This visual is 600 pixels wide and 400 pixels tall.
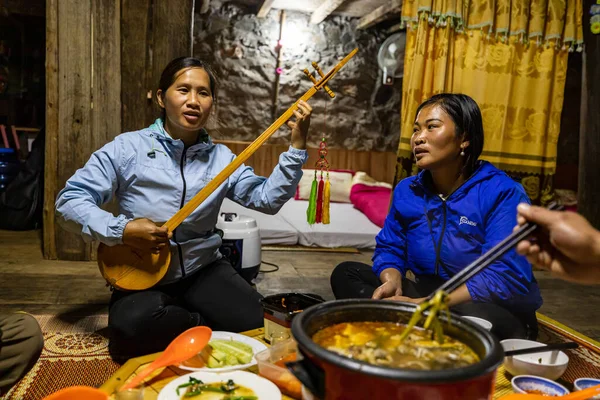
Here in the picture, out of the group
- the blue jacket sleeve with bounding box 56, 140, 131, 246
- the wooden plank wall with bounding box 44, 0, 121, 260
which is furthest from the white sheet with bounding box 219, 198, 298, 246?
the blue jacket sleeve with bounding box 56, 140, 131, 246

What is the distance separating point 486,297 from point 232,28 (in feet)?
18.0

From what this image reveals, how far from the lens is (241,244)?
332cm

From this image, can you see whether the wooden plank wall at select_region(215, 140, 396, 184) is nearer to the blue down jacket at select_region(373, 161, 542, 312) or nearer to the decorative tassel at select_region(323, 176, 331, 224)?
the decorative tassel at select_region(323, 176, 331, 224)

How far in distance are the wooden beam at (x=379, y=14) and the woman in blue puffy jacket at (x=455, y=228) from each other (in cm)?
400

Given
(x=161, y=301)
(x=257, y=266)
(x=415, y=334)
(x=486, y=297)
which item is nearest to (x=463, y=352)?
(x=415, y=334)

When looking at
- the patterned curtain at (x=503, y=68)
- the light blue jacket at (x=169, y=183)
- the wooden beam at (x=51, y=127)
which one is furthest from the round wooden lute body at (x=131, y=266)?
the patterned curtain at (x=503, y=68)

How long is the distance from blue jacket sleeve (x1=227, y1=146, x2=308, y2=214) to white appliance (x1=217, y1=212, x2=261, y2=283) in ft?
3.04

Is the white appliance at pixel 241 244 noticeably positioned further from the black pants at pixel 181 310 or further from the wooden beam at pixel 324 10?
the wooden beam at pixel 324 10

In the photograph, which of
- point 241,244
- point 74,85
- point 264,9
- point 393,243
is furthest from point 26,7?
point 393,243

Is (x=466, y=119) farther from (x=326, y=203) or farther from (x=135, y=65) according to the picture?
(x=135, y=65)

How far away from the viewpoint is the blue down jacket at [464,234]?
195 centimetres

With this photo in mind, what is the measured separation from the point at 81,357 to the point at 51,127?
84.4 inches

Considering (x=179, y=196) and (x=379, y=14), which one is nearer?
(x=179, y=196)

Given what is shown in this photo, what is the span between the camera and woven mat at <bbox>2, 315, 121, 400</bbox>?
184 centimetres
